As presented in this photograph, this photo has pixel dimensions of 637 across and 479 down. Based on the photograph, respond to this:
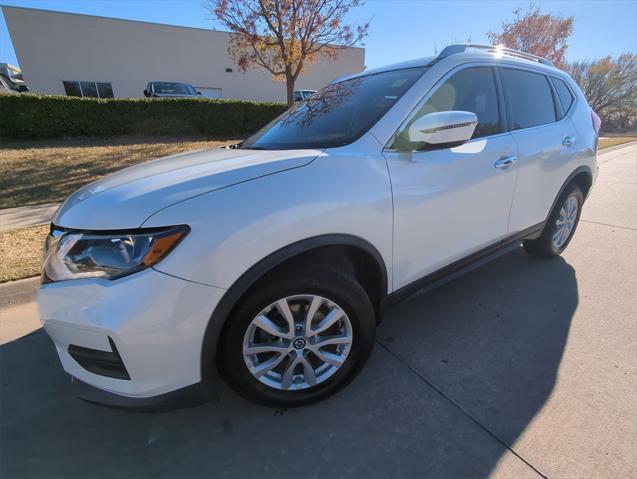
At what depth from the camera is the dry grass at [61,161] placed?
5.98m

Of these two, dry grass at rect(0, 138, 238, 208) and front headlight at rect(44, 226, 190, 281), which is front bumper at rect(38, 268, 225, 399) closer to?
front headlight at rect(44, 226, 190, 281)

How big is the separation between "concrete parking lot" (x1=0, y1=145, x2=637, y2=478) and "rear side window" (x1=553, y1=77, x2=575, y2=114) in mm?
1902

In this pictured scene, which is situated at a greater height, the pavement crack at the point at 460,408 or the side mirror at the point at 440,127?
the side mirror at the point at 440,127

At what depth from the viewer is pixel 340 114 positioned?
7.88 ft

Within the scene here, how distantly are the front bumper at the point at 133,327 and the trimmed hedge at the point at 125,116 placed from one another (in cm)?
1106

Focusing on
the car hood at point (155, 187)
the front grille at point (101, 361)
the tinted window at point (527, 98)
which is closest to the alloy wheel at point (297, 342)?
the front grille at point (101, 361)

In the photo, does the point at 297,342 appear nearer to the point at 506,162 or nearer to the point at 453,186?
the point at 453,186

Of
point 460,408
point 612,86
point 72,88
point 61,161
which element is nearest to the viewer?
point 460,408

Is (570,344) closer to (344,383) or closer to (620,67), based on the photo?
(344,383)

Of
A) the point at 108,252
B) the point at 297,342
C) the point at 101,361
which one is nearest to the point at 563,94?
the point at 297,342

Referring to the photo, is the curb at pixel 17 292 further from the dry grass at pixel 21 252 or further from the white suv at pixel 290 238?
the white suv at pixel 290 238

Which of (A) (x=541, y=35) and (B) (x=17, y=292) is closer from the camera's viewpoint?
(B) (x=17, y=292)

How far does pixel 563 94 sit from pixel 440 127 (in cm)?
236

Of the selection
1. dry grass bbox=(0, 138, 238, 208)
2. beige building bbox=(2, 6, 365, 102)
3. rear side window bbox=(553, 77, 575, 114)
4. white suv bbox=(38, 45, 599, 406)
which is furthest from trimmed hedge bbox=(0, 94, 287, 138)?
rear side window bbox=(553, 77, 575, 114)
